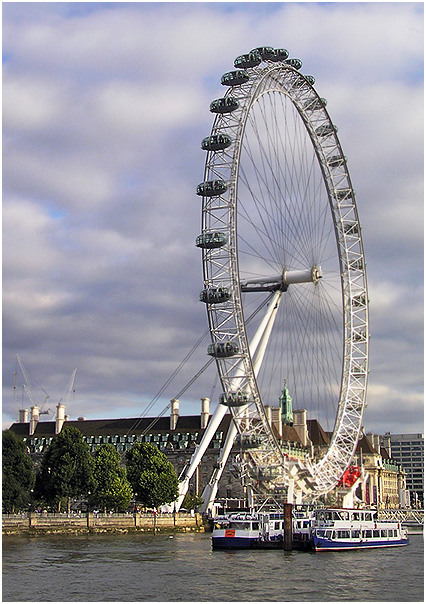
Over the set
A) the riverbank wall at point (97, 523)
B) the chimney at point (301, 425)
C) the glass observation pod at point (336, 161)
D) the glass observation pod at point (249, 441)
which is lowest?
the riverbank wall at point (97, 523)

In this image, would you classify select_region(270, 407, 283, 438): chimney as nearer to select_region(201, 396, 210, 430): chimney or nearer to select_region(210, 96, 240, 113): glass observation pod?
select_region(201, 396, 210, 430): chimney

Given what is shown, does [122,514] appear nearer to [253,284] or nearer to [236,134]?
[253,284]

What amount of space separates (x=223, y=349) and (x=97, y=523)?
82.9 ft

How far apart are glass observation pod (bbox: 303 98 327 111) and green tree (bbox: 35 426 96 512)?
3956 cm

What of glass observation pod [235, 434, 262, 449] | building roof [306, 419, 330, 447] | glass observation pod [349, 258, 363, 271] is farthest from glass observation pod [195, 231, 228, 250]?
building roof [306, 419, 330, 447]

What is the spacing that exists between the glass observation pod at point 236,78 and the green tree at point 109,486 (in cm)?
4074

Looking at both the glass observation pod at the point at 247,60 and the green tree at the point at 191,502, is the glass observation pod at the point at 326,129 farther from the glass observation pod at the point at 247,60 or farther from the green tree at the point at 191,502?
the green tree at the point at 191,502

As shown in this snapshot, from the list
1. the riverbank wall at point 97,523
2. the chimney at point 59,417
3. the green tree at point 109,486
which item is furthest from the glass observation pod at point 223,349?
the chimney at point 59,417

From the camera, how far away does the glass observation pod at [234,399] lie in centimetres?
6975

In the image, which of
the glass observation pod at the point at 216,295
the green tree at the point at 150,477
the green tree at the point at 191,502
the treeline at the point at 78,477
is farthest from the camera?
the green tree at the point at 191,502

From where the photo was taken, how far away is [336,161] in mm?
82875

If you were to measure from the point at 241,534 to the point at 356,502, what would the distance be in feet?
124

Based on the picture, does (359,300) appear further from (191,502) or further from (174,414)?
(174,414)

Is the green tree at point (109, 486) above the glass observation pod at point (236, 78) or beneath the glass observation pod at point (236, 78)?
beneath
